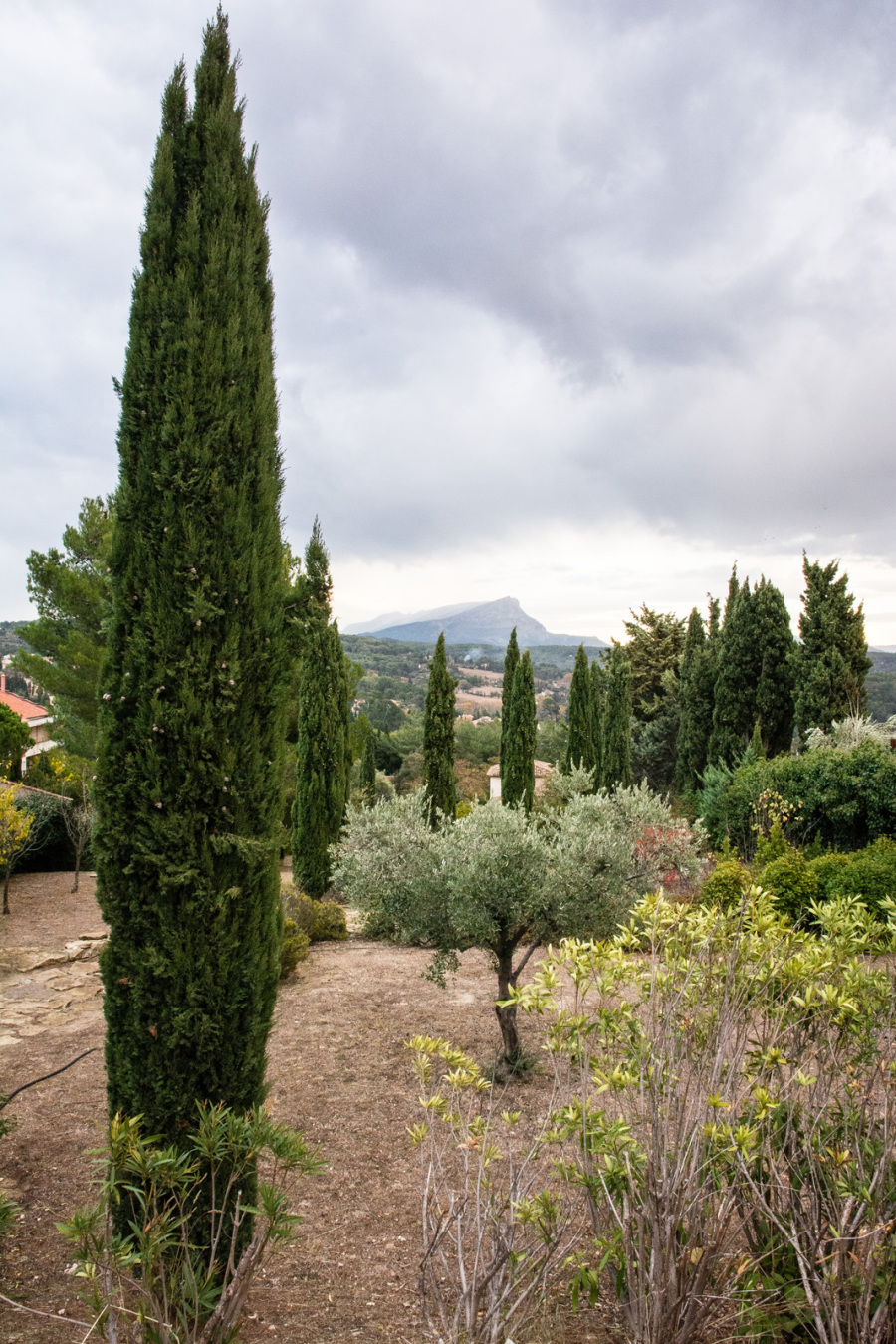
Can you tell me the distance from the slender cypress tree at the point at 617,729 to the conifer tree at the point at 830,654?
16.0 ft

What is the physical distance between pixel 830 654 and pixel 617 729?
6111 millimetres

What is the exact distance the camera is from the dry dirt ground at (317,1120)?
2.90 meters

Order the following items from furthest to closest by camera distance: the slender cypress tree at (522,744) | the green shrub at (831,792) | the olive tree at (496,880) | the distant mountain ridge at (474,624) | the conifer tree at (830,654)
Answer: the distant mountain ridge at (474,624), the slender cypress tree at (522,744), the conifer tree at (830,654), the green shrub at (831,792), the olive tree at (496,880)

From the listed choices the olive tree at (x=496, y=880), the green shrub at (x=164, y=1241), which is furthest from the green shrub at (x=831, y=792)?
the green shrub at (x=164, y=1241)

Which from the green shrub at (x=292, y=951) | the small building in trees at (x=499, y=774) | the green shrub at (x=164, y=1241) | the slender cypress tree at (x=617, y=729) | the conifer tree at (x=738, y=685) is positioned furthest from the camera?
the small building in trees at (x=499, y=774)

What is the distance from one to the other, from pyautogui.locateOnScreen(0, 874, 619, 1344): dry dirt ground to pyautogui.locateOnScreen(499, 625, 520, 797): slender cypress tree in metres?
9.02

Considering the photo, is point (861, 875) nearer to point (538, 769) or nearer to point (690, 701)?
point (690, 701)

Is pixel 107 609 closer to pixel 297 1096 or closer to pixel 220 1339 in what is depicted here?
pixel 220 1339

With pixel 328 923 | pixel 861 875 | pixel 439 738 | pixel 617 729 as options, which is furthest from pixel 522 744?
pixel 861 875

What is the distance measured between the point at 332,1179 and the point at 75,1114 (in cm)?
215

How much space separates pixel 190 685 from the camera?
3105 mm

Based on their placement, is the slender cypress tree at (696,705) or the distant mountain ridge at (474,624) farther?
the distant mountain ridge at (474,624)

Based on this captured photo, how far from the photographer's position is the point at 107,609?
3.29 meters

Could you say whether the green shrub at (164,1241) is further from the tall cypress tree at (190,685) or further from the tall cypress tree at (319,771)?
the tall cypress tree at (319,771)
